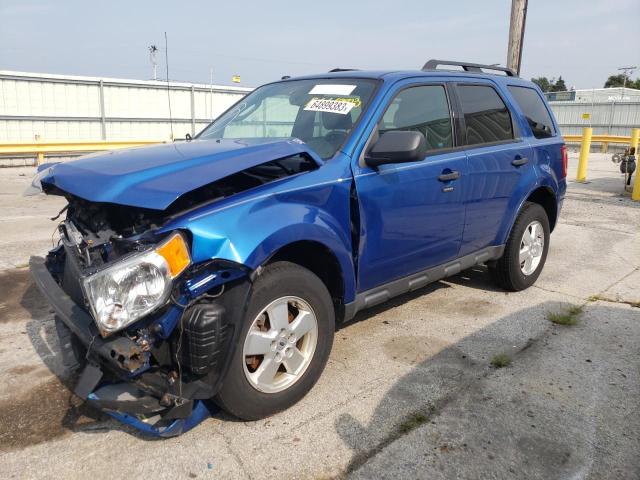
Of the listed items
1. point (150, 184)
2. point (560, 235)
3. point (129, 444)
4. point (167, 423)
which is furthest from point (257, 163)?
point (560, 235)

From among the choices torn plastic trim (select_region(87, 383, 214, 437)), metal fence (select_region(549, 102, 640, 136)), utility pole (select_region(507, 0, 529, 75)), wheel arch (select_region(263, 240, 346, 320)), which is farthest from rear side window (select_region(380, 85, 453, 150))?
metal fence (select_region(549, 102, 640, 136))

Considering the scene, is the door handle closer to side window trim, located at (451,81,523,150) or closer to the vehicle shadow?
side window trim, located at (451,81,523,150)

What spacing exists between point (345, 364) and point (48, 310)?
2582 millimetres

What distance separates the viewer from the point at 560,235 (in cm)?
731

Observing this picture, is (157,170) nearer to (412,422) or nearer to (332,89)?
(332,89)

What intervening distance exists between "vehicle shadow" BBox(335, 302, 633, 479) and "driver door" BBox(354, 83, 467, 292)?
2.28 feet

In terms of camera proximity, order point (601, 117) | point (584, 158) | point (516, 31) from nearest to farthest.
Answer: point (516, 31), point (584, 158), point (601, 117)

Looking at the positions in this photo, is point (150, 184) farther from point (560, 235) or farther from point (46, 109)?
point (46, 109)

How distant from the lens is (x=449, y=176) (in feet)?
12.3

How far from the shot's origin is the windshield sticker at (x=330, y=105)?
346 centimetres

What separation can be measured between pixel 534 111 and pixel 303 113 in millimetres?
2590

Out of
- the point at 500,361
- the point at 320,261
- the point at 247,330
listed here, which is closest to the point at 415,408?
the point at 500,361

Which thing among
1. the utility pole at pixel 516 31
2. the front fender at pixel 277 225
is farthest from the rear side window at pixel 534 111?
the utility pole at pixel 516 31

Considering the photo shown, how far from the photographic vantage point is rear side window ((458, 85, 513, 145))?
4102 mm
